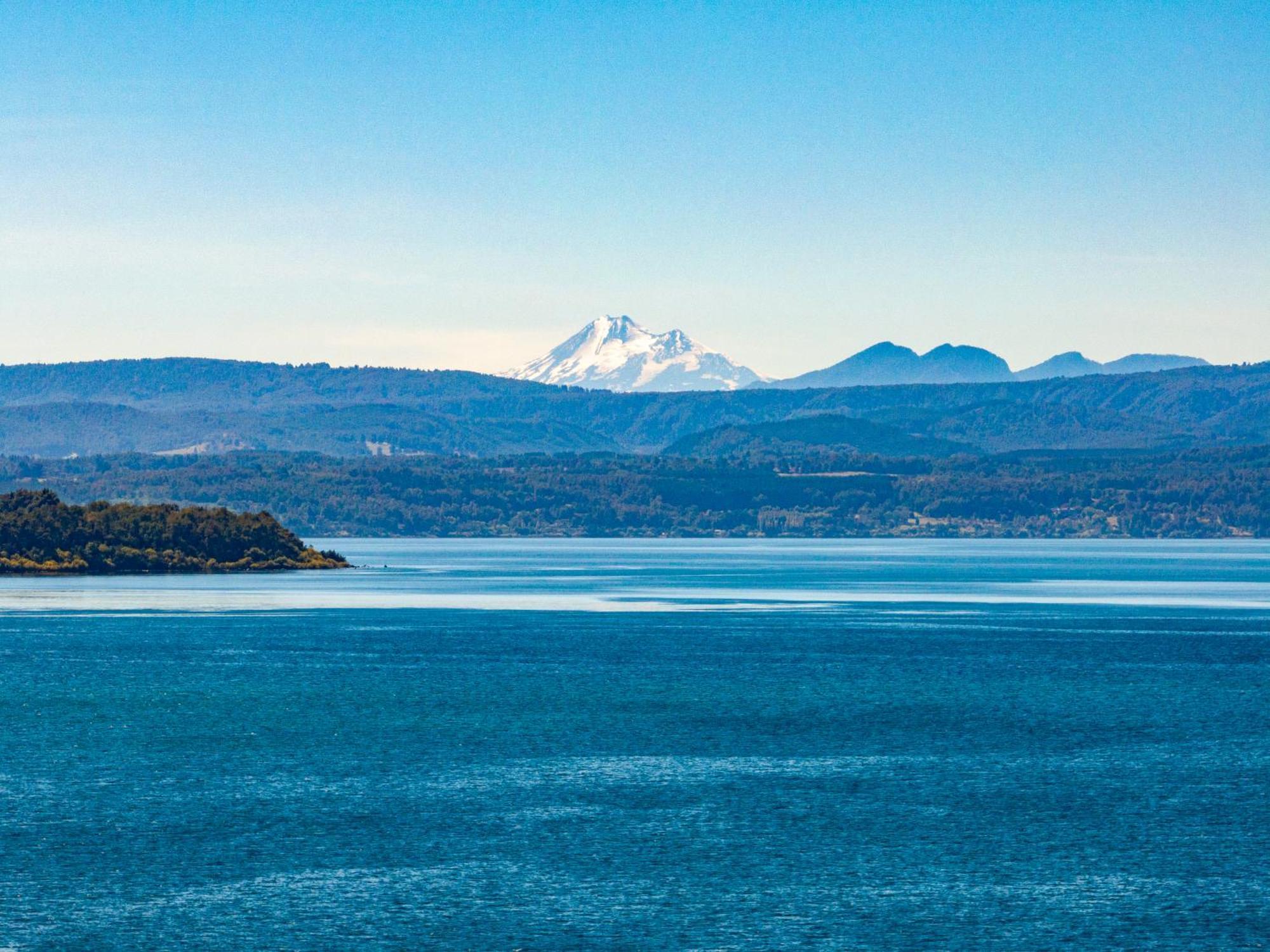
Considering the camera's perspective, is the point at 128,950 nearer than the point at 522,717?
Yes

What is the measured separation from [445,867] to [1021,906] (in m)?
17.8

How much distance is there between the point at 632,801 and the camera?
69688 mm

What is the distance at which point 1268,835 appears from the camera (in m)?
63.1

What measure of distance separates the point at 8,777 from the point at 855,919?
39.1 metres

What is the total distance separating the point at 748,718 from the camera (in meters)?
96.1

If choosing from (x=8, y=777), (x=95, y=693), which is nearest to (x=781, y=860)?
(x=8, y=777)

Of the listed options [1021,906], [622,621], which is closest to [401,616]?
[622,621]

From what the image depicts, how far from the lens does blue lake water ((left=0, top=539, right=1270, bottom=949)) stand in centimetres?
5153

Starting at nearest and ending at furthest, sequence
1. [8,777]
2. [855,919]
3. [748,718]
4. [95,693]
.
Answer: [855,919] < [8,777] < [748,718] < [95,693]

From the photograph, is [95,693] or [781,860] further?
[95,693]

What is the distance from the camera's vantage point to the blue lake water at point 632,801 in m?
51.5

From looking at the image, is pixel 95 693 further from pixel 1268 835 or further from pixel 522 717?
pixel 1268 835

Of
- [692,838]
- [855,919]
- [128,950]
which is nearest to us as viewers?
[128,950]

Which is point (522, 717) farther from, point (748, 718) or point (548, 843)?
point (548, 843)
